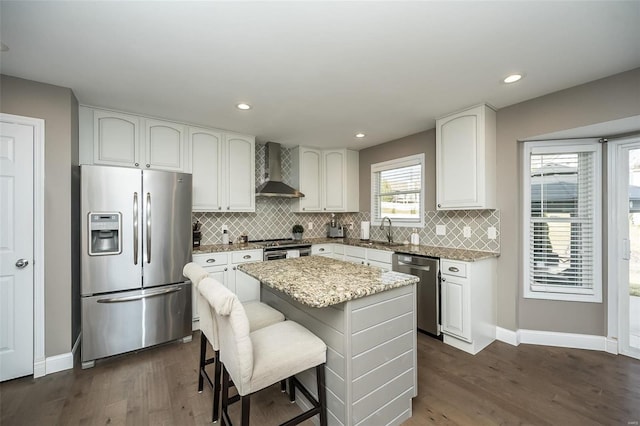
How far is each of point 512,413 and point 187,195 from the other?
3.28 meters

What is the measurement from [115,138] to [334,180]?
2966 millimetres

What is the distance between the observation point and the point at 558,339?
8.92 feet

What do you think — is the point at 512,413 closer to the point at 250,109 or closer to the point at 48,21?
the point at 250,109

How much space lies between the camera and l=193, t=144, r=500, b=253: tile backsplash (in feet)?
10.1

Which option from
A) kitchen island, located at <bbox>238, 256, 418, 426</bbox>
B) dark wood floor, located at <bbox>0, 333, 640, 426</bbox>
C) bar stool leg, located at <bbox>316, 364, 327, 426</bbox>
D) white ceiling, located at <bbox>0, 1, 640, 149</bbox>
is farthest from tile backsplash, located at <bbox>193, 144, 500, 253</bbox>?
bar stool leg, located at <bbox>316, 364, 327, 426</bbox>

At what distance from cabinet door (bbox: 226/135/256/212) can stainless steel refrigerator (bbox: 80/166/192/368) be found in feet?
2.58

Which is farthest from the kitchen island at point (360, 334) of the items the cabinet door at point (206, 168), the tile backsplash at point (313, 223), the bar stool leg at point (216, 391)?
the cabinet door at point (206, 168)

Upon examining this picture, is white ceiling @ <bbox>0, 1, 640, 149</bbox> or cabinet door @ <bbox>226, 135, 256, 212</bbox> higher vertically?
white ceiling @ <bbox>0, 1, 640, 149</bbox>

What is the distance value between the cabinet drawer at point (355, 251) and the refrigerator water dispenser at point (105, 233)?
2754 mm

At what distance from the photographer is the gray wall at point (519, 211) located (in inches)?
95.7

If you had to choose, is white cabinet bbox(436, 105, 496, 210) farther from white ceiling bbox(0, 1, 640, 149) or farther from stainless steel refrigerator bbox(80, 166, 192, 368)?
stainless steel refrigerator bbox(80, 166, 192, 368)

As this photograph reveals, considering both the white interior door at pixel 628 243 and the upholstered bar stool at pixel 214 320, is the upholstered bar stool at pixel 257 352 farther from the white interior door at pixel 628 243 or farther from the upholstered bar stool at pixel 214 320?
the white interior door at pixel 628 243

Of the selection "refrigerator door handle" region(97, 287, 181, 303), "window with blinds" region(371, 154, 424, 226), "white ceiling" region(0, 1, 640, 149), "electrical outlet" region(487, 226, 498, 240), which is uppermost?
"white ceiling" region(0, 1, 640, 149)

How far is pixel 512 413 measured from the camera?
180 centimetres
